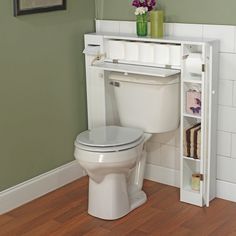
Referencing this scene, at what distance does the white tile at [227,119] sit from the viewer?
310cm

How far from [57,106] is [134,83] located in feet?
1.85

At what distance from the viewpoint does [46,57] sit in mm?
3281

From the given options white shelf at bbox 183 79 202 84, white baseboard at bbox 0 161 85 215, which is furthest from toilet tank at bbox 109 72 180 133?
white baseboard at bbox 0 161 85 215

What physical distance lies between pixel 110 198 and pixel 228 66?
1035 millimetres

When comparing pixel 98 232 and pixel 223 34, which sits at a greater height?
pixel 223 34

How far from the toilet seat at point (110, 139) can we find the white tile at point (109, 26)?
0.71 m

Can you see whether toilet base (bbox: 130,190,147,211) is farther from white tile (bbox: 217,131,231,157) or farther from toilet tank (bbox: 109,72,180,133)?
white tile (bbox: 217,131,231,157)

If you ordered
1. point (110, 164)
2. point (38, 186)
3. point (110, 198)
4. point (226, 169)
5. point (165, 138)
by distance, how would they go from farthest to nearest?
point (165, 138)
point (38, 186)
point (226, 169)
point (110, 198)
point (110, 164)

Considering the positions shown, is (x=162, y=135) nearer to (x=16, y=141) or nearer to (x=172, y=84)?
(x=172, y=84)

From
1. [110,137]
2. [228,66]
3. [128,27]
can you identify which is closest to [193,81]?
[228,66]

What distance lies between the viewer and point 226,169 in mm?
3215

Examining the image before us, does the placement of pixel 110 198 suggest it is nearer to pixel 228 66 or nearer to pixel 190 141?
pixel 190 141

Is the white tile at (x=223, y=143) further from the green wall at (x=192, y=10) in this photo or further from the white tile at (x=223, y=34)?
the green wall at (x=192, y=10)

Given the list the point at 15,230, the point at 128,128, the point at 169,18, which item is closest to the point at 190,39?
the point at 169,18
